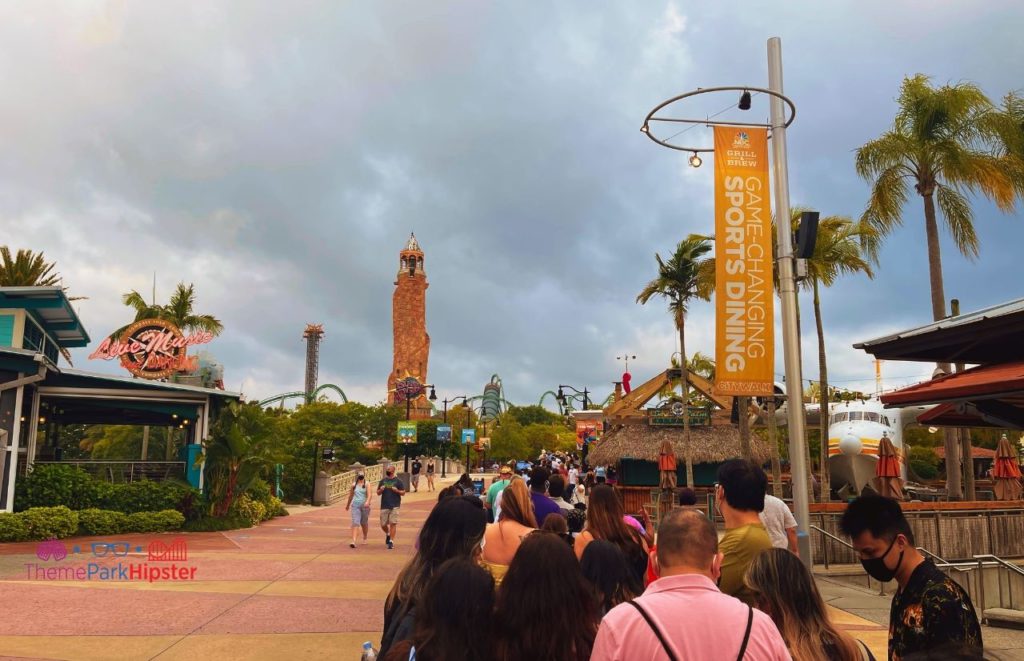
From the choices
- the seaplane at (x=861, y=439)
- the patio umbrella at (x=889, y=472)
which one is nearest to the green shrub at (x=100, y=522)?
the patio umbrella at (x=889, y=472)

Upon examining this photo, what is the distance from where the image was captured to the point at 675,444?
2747 cm

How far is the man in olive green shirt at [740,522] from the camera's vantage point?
13.2 ft

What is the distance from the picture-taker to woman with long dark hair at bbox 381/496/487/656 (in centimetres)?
367

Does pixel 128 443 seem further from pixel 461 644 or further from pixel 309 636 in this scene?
pixel 461 644

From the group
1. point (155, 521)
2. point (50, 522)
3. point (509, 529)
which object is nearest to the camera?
point (509, 529)

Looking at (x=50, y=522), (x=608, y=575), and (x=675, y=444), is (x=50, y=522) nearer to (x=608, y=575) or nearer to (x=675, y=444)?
(x=608, y=575)

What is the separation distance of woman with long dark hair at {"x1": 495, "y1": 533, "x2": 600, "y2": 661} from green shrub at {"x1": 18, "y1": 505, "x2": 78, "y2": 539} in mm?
17334

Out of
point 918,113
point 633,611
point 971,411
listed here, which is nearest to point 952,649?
point 633,611

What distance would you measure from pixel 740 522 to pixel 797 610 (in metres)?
1.41

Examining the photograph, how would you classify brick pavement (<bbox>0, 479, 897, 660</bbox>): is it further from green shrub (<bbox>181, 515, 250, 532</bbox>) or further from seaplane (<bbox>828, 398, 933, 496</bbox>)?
seaplane (<bbox>828, 398, 933, 496</bbox>)

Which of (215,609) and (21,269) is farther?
(21,269)

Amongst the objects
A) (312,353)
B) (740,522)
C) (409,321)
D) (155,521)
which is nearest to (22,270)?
(155,521)

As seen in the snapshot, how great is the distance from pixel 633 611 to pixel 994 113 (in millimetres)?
20868

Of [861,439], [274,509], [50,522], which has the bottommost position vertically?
[274,509]
